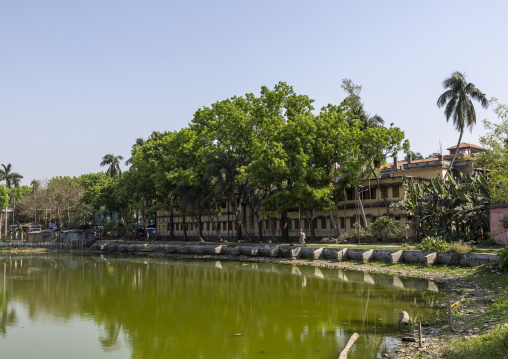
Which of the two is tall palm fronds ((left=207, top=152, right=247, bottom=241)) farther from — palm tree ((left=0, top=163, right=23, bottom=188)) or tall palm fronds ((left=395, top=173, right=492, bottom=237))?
palm tree ((left=0, top=163, right=23, bottom=188))

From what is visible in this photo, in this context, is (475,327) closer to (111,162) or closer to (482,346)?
(482,346)

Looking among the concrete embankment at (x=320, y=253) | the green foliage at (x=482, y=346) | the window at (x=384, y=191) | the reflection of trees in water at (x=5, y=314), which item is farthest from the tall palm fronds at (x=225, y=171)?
the green foliage at (x=482, y=346)

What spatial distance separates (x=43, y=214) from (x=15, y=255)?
33.4 meters

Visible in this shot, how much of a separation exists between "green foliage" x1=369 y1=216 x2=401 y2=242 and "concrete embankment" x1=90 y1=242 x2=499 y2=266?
590 centimetres

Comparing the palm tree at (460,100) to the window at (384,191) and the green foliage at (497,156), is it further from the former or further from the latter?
the green foliage at (497,156)

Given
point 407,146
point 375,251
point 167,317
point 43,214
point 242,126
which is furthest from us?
point 43,214

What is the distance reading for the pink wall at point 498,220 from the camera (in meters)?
34.6

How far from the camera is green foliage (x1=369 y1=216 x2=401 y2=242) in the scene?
141 feet

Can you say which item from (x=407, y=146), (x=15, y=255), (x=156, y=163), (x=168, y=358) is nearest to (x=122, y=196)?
(x=156, y=163)

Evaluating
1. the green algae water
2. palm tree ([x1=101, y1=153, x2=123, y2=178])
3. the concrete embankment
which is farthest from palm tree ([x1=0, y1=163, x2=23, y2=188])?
the green algae water

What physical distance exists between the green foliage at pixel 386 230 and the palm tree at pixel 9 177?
325 feet

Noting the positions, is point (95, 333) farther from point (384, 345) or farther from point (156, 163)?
point (156, 163)

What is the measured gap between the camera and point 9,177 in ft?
374

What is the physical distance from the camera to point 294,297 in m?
24.8
